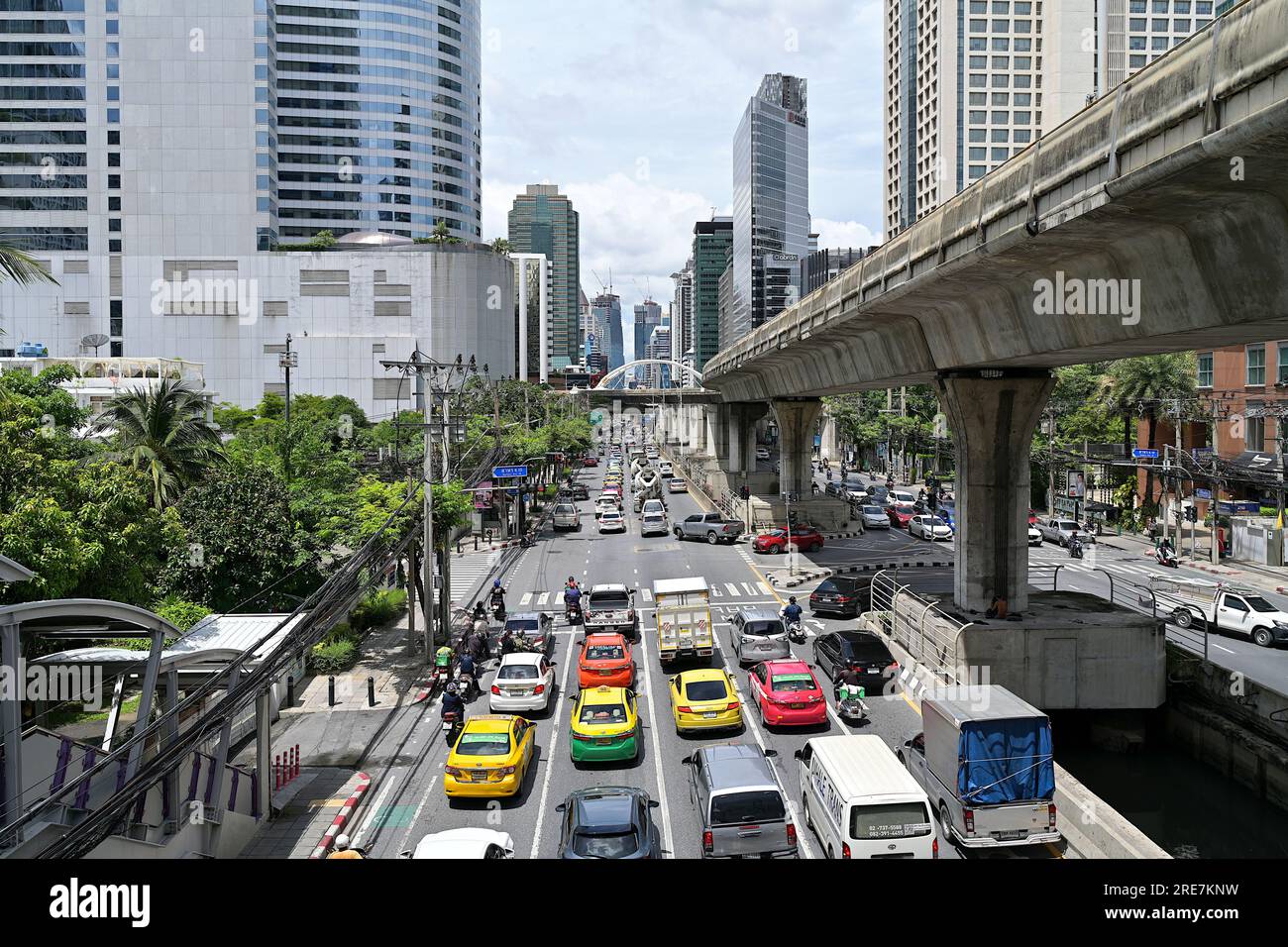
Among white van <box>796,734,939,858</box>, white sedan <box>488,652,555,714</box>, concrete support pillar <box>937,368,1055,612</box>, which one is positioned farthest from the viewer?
concrete support pillar <box>937,368,1055,612</box>

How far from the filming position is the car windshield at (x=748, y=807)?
1273 centimetres

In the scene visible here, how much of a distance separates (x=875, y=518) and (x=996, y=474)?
103ft

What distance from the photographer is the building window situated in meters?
44.9

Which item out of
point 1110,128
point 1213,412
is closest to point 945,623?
point 1110,128

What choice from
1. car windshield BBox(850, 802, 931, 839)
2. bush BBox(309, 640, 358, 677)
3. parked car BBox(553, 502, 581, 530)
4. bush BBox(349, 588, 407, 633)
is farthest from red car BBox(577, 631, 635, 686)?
parked car BBox(553, 502, 581, 530)

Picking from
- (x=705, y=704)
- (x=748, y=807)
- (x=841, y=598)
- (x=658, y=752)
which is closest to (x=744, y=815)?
(x=748, y=807)

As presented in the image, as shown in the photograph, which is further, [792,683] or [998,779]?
[792,683]

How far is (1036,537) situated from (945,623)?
91.6 ft

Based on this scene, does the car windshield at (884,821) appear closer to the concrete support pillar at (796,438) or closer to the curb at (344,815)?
the curb at (344,815)

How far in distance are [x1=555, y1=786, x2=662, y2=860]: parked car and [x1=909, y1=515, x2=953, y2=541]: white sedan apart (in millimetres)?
39998

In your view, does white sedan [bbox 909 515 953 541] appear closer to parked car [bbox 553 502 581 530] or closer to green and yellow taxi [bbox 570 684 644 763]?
parked car [bbox 553 502 581 530]

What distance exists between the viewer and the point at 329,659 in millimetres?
25750

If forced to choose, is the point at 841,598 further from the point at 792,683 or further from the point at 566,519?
the point at 566,519
